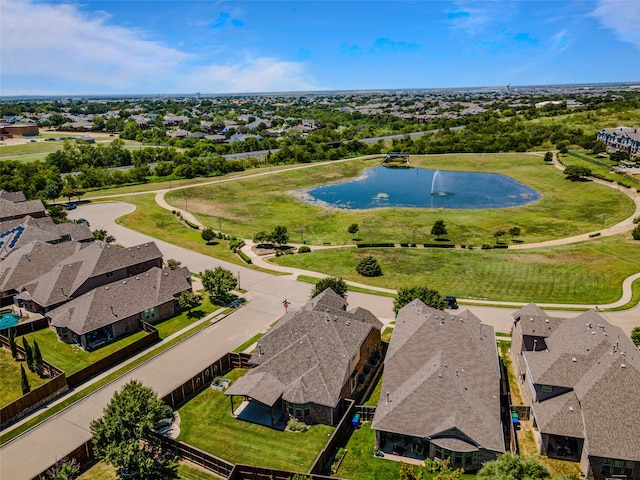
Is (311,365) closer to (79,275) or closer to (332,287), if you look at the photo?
(332,287)

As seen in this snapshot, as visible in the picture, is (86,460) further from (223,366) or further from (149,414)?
(223,366)

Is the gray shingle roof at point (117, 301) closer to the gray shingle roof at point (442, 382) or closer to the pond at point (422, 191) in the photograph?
the gray shingle roof at point (442, 382)

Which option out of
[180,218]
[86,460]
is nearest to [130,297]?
[86,460]

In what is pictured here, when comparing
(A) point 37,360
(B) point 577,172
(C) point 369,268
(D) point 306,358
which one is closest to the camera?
(D) point 306,358

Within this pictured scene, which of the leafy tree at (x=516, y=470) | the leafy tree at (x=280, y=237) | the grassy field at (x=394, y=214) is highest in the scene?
the leafy tree at (x=516, y=470)

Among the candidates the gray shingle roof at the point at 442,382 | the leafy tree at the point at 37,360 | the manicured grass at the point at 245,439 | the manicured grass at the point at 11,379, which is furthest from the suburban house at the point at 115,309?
the gray shingle roof at the point at 442,382

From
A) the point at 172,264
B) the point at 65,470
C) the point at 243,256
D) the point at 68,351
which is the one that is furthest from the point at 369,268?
the point at 65,470
